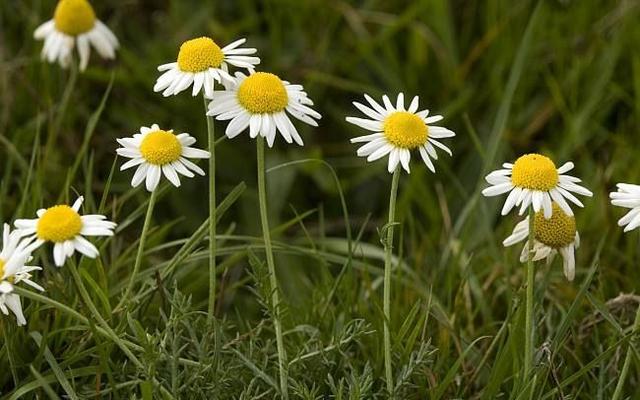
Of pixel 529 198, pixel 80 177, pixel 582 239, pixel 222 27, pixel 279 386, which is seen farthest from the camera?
pixel 222 27

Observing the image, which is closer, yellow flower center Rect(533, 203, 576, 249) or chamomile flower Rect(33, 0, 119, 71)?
yellow flower center Rect(533, 203, 576, 249)

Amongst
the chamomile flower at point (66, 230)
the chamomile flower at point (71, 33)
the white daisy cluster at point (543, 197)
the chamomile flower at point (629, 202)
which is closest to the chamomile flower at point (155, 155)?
the chamomile flower at point (66, 230)

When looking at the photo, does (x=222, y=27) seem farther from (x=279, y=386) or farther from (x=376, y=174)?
(x=279, y=386)

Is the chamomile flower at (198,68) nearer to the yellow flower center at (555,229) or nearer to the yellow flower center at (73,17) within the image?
the yellow flower center at (555,229)

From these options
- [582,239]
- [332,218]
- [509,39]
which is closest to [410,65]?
[509,39]

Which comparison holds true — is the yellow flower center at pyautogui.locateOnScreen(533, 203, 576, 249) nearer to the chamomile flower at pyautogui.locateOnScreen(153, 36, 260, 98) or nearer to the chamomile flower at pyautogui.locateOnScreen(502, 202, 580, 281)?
the chamomile flower at pyautogui.locateOnScreen(502, 202, 580, 281)

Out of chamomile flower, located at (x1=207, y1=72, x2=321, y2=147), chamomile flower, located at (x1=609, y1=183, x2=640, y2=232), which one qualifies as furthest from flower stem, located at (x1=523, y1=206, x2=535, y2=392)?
chamomile flower, located at (x1=207, y1=72, x2=321, y2=147)
